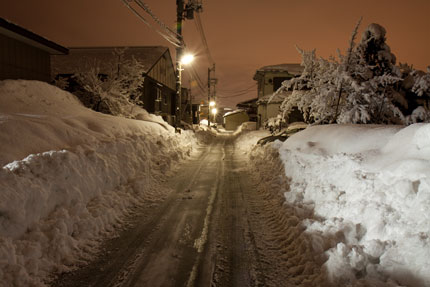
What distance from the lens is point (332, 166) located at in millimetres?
6480

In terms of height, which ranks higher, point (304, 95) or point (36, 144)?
point (304, 95)

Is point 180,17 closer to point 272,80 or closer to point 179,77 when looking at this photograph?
point 179,77

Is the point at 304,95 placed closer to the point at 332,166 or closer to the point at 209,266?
the point at 332,166

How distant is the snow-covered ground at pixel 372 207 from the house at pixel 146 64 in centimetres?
2014

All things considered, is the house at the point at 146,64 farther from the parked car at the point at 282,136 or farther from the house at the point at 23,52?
the parked car at the point at 282,136

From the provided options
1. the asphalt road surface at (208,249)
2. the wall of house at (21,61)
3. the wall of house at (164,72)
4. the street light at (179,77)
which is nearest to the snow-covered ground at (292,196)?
the asphalt road surface at (208,249)

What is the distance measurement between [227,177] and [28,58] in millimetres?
12932

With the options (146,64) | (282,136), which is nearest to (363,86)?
(282,136)

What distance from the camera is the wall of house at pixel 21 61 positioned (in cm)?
1307

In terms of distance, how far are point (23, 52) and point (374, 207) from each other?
17249 mm

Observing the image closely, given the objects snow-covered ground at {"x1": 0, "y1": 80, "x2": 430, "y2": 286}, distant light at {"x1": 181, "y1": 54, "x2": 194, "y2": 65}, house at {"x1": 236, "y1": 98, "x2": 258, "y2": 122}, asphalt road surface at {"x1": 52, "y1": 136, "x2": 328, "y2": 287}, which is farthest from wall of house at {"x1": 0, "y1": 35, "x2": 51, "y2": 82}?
house at {"x1": 236, "y1": 98, "x2": 258, "y2": 122}

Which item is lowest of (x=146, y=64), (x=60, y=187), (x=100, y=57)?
(x=60, y=187)

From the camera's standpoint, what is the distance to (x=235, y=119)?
204 ft

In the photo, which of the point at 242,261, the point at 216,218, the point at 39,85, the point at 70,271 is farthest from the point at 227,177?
the point at 39,85
